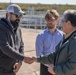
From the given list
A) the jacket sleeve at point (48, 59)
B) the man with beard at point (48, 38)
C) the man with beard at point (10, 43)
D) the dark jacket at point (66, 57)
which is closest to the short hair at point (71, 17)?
the dark jacket at point (66, 57)

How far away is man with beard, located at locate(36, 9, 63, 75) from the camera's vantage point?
4551 mm

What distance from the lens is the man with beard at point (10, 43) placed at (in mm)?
4012

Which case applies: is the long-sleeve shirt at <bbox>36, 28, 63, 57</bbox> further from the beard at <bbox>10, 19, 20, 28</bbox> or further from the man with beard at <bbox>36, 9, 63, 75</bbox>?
the beard at <bbox>10, 19, 20, 28</bbox>

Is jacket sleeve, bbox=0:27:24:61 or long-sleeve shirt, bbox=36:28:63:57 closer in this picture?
jacket sleeve, bbox=0:27:24:61

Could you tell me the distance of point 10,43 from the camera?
4.09 meters

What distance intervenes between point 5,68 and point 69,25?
1.20 m

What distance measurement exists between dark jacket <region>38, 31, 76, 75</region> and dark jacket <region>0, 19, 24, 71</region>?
0.76 meters

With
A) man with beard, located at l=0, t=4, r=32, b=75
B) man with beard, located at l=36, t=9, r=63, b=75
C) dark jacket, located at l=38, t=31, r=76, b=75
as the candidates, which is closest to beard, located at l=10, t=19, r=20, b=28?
man with beard, located at l=0, t=4, r=32, b=75

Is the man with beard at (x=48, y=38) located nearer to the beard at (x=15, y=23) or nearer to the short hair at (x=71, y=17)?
the beard at (x=15, y=23)

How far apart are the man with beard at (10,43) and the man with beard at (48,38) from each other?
361mm

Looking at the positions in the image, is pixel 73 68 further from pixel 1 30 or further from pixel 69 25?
pixel 1 30

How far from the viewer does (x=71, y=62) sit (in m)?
3.29

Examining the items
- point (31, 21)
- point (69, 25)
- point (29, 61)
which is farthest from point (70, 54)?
point (31, 21)


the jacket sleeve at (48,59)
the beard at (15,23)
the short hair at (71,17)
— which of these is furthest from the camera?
the beard at (15,23)
